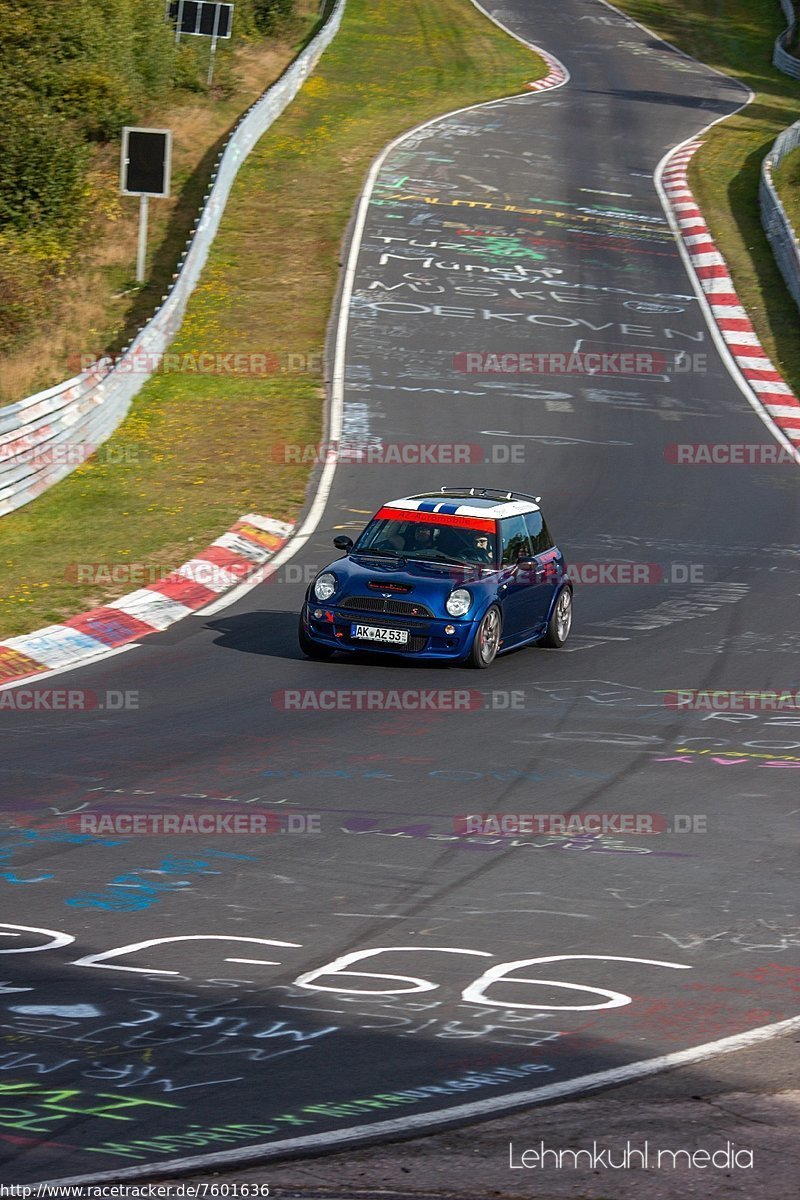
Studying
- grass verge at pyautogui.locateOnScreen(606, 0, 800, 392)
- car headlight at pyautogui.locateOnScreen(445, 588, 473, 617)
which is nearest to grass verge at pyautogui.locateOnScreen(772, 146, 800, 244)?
grass verge at pyautogui.locateOnScreen(606, 0, 800, 392)

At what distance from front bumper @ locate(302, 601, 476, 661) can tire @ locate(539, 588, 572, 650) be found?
1.61 meters

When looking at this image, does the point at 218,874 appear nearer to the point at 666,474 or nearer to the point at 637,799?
the point at 637,799

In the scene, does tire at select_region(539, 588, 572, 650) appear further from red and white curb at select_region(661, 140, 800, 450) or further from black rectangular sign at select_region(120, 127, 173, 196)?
black rectangular sign at select_region(120, 127, 173, 196)

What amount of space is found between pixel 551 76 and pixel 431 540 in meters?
41.6

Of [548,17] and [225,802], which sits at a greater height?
[548,17]

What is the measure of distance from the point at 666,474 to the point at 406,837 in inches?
621

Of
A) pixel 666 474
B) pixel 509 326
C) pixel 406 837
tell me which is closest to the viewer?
pixel 406 837

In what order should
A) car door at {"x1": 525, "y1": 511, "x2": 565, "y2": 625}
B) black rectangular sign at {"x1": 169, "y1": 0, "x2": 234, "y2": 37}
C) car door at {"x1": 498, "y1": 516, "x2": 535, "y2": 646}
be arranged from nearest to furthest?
car door at {"x1": 498, "y1": 516, "x2": 535, "y2": 646}
car door at {"x1": 525, "y1": 511, "x2": 565, "y2": 625}
black rectangular sign at {"x1": 169, "y1": 0, "x2": 234, "y2": 37}

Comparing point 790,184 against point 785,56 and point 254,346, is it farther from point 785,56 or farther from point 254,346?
point 785,56

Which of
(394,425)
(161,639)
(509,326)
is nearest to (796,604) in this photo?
(161,639)

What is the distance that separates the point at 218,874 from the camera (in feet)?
30.5

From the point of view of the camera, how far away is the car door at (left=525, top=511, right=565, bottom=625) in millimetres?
16422

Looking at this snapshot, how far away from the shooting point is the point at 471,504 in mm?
16828

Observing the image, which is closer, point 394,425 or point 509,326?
point 394,425
